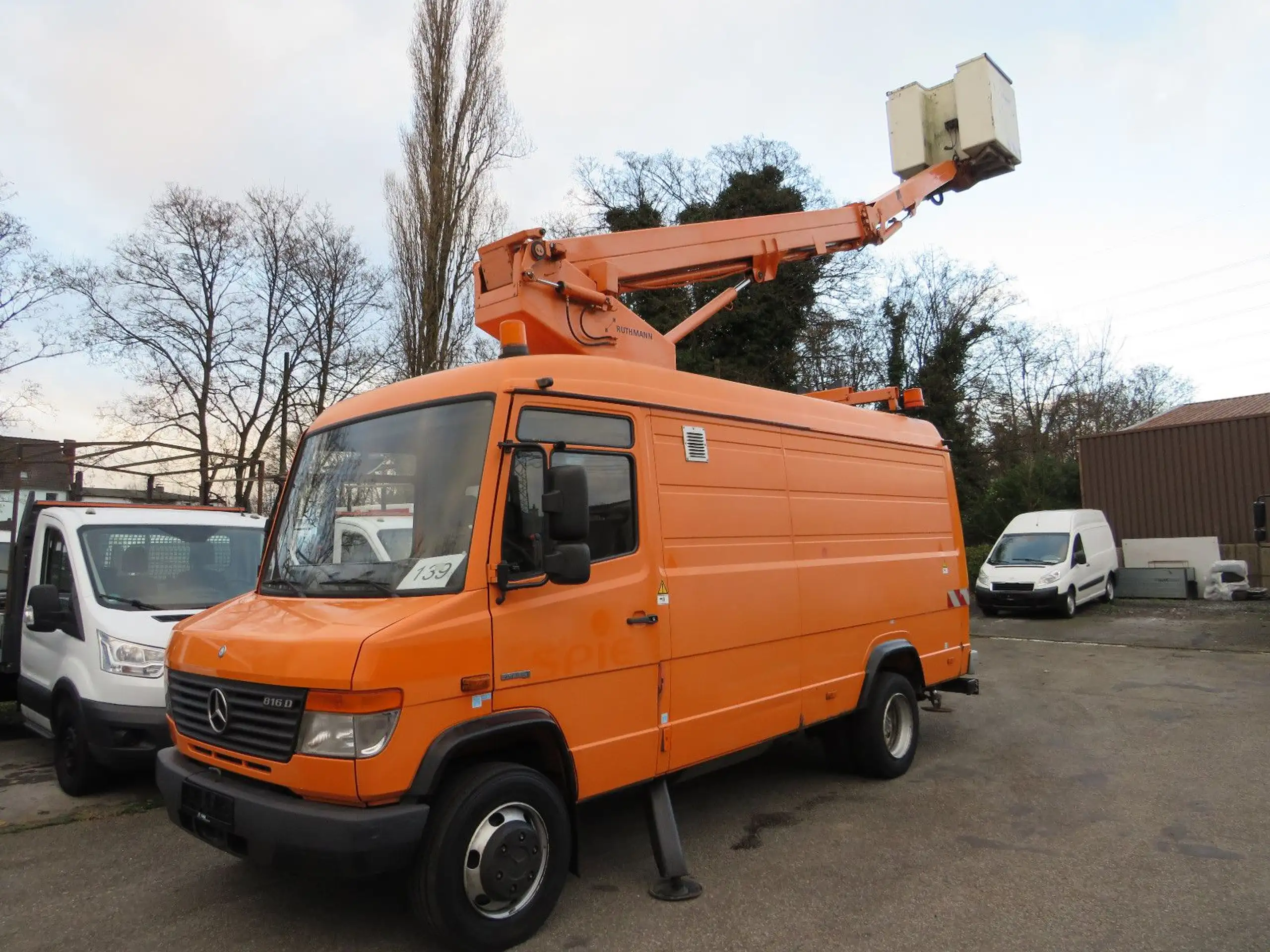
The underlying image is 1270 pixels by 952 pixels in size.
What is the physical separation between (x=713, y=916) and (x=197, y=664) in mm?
2809

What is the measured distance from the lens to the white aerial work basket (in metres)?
7.82

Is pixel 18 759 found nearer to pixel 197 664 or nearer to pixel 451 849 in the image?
pixel 197 664

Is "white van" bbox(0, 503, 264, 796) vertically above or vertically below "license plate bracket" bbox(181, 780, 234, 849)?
above

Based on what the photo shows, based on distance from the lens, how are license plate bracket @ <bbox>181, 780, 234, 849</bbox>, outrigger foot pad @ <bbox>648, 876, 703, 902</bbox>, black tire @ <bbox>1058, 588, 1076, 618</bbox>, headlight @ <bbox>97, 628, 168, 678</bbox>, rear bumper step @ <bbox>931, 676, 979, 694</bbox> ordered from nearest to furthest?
license plate bracket @ <bbox>181, 780, 234, 849</bbox> → outrigger foot pad @ <bbox>648, 876, 703, 902</bbox> → headlight @ <bbox>97, 628, 168, 678</bbox> → rear bumper step @ <bbox>931, 676, 979, 694</bbox> → black tire @ <bbox>1058, 588, 1076, 618</bbox>

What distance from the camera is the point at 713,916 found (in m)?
4.09

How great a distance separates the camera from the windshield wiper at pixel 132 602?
20.6 feet

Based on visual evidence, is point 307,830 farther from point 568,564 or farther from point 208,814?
point 568,564

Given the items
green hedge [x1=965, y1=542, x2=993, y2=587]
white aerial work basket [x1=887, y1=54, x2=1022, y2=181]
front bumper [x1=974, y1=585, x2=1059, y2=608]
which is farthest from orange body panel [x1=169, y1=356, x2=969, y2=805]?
green hedge [x1=965, y1=542, x2=993, y2=587]

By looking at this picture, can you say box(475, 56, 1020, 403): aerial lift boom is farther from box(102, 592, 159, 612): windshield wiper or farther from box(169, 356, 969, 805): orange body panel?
box(102, 592, 159, 612): windshield wiper

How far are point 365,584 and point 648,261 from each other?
3.52m

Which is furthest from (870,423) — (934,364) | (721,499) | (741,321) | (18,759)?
(934,364)

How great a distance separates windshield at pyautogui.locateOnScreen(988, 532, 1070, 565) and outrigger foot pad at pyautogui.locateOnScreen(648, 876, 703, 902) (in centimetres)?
1526

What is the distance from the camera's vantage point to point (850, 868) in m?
4.71

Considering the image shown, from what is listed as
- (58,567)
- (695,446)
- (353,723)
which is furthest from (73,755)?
(695,446)
